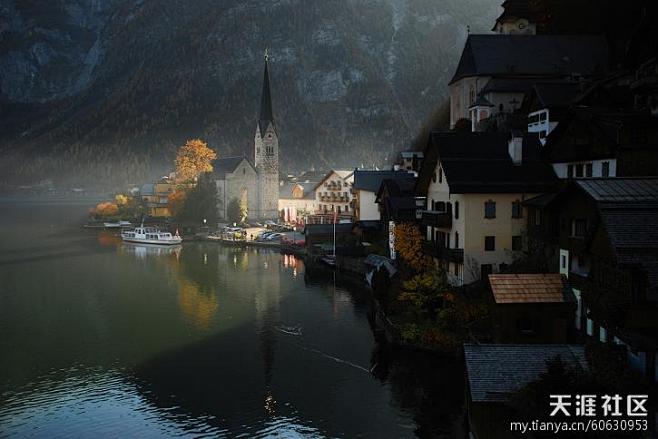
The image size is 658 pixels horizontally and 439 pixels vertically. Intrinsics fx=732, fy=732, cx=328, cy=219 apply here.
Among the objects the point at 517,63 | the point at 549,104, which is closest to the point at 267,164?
the point at 517,63

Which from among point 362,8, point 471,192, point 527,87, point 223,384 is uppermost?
point 362,8

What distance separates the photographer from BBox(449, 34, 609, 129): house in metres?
49.2

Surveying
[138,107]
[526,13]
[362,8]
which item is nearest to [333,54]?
[362,8]

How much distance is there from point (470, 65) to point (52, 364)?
37.1 meters

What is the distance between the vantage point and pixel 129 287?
42.7 metres

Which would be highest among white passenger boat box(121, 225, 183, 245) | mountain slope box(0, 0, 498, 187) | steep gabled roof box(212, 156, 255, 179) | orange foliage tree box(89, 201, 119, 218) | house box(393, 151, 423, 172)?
mountain slope box(0, 0, 498, 187)

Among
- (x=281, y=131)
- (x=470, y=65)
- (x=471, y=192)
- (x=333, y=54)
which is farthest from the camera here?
(x=333, y=54)

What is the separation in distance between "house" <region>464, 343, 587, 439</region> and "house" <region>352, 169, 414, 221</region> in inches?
1319

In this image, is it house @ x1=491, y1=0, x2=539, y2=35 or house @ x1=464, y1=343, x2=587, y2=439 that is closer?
house @ x1=464, y1=343, x2=587, y2=439

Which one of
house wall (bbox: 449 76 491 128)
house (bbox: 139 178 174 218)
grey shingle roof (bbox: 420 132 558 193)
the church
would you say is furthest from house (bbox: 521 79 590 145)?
house (bbox: 139 178 174 218)

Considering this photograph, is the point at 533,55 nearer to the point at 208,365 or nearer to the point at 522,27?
the point at 522,27

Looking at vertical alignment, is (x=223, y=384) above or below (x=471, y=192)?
below

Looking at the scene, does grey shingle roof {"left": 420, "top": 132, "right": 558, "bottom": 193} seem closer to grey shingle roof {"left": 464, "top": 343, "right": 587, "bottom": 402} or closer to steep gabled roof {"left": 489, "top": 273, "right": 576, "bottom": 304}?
steep gabled roof {"left": 489, "top": 273, "right": 576, "bottom": 304}

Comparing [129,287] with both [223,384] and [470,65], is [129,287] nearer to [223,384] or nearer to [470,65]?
[223,384]
